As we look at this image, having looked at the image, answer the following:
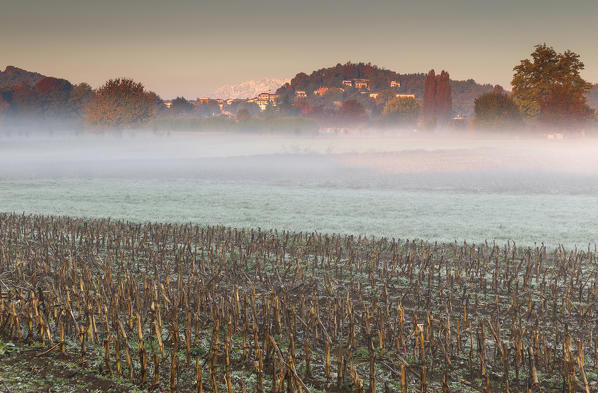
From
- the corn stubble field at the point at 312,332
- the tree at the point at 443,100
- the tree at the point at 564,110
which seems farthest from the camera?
the tree at the point at 443,100

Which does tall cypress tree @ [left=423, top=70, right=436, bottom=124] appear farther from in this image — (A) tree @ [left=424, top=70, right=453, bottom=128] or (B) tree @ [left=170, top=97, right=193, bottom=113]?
(B) tree @ [left=170, top=97, right=193, bottom=113]

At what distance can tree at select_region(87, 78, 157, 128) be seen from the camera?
258 feet

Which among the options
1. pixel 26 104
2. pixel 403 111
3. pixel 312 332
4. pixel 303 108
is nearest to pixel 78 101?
pixel 26 104

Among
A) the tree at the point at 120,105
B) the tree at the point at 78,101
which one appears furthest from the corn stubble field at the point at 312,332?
the tree at the point at 78,101

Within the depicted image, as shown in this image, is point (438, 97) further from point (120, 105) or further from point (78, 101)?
point (78, 101)

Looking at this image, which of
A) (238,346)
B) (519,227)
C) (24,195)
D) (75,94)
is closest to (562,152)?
(519,227)

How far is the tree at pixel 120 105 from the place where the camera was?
258ft

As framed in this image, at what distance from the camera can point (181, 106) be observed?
511ft

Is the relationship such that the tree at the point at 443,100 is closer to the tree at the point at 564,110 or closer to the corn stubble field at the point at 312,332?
the tree at the point at 564,110

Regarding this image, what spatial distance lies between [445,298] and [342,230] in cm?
908

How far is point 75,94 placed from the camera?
3868 inches

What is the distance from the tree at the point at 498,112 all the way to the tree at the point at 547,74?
287 cm

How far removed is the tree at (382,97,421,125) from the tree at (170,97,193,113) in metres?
59.7

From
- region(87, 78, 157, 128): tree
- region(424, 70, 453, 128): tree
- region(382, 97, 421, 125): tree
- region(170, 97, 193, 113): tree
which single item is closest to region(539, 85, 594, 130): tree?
region(424, 70, 453, 128): tree
